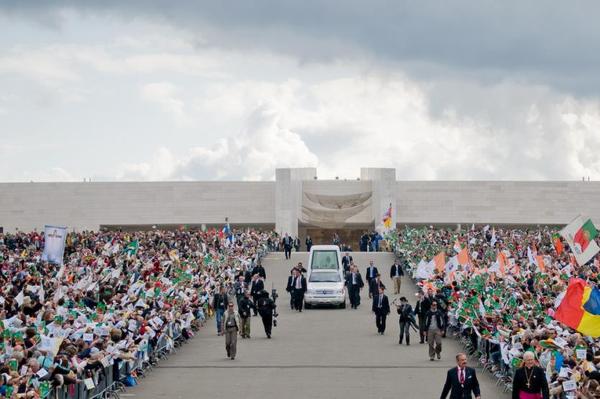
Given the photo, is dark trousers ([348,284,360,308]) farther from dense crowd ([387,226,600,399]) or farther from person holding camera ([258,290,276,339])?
person holding camera ([258,290,276,339])

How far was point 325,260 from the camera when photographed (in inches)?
1363

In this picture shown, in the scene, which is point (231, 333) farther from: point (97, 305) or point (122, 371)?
point (122, 371)

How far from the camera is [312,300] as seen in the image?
107ft

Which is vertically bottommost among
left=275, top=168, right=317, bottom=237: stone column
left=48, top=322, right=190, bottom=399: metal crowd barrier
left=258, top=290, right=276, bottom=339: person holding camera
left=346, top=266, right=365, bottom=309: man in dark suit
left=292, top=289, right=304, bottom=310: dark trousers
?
left=48, top=322, right=190, bottom=399: metal crowd barrier

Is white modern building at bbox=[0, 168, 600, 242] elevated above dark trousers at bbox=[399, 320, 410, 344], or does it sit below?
above

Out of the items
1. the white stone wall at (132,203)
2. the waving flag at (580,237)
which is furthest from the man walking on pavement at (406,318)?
the white stone wall at (132,203)

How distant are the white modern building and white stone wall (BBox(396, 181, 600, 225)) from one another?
68 mm

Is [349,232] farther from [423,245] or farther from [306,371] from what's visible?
[306,371]

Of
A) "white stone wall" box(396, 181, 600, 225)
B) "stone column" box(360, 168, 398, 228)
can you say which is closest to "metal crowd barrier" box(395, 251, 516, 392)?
"stone column" box(360, 168, 398, 228)

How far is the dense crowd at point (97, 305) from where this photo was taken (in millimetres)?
16031

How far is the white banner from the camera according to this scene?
3162 cm

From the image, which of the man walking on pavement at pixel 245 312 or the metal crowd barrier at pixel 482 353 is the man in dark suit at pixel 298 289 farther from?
the metal crowd barrier at pixel 482 353

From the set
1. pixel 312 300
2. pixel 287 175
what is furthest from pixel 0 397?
pixel 287 175

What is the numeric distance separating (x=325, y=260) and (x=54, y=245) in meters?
8.38
